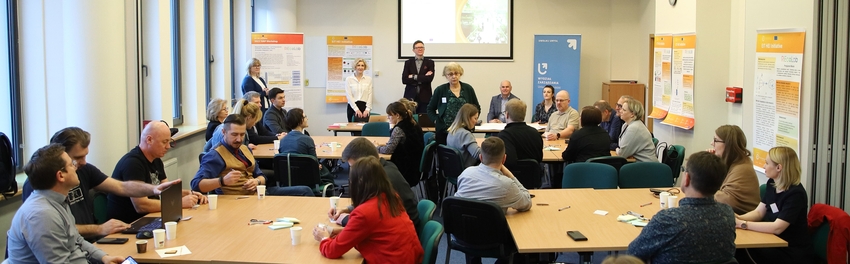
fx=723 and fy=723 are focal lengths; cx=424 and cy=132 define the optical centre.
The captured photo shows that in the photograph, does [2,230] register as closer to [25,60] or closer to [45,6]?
[25,60]

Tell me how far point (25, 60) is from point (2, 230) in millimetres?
1505

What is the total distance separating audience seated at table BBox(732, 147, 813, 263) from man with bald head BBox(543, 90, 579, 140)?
13.9 ft

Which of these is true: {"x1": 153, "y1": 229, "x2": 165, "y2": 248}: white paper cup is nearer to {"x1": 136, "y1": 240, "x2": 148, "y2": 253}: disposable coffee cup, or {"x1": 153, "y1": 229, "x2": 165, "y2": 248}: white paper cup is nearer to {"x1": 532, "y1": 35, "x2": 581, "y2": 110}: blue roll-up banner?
{"x1": 136, "y1": 240, "x2": 148, "y2": 253}: disposable coffee cup

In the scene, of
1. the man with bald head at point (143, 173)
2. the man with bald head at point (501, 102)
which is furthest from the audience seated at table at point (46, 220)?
the man with bald head at point (501, 102)

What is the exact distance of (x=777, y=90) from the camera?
628 cm

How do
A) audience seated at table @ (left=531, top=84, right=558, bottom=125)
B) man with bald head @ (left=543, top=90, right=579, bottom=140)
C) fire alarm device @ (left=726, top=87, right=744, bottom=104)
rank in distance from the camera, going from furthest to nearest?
audience seated at table @ (left=531, top=84, right=558, bottom=125), man with bald head @ (left=543, top=90, right=579, bottom=140), fire alarm device @ (left=726, top=87, right=744, bottom=104)

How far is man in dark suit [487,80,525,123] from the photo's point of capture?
10.1 meters

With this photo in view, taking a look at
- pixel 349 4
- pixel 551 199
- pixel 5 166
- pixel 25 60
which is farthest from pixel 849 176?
pixel 349 4

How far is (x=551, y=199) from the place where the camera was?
4.93m

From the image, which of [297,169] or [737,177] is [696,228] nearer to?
[737,177]

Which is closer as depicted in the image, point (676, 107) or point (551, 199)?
point (551, 199)

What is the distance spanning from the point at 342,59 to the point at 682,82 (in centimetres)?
618

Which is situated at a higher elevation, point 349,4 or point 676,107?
point 349,4

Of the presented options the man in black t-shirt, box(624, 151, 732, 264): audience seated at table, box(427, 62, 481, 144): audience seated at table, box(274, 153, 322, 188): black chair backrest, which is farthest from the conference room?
box(427, 62, 481, 144): audience seated at table
